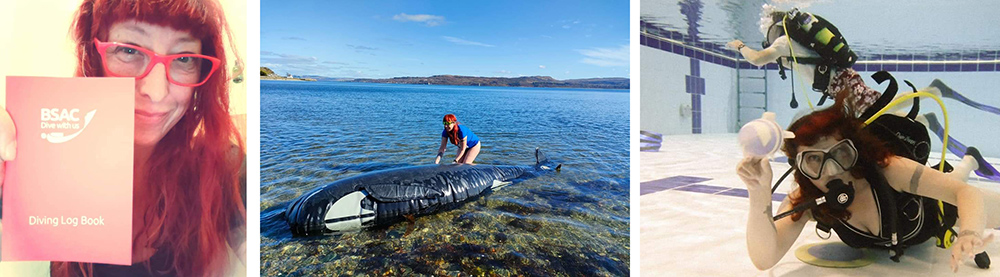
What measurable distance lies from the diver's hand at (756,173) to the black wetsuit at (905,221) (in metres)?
0.35

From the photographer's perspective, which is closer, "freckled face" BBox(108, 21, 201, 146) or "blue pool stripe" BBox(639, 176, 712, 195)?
Answer: "freckled face" BBox(108, 21, 201, 146)

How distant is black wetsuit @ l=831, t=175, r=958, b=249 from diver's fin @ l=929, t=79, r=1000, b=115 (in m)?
0.36

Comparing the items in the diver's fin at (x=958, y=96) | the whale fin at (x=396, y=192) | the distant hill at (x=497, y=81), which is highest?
the distant hill at (x=497, y=81)

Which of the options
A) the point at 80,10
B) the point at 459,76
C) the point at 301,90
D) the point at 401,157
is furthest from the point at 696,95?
the point at 301,90

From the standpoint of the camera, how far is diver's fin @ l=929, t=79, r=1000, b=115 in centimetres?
168

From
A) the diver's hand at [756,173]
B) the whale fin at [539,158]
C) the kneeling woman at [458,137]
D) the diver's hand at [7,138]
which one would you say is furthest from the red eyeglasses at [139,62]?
the whale fin at [539,158]

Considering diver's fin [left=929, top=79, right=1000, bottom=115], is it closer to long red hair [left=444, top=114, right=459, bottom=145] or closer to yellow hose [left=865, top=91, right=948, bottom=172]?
yellow hose [left=865, top=91, right=948, bottom=172]

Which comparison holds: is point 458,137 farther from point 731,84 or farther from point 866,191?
point 866,191

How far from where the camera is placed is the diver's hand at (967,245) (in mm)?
1488

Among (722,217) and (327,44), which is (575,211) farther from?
(327,44)

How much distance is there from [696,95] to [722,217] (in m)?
1.46

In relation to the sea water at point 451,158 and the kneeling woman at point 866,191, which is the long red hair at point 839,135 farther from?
the sea water at point 451,158

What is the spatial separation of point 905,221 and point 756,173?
0.58 meters

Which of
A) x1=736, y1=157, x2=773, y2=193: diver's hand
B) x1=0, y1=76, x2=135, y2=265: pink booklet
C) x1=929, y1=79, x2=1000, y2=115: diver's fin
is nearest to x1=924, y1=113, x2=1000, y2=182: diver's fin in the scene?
x1=929, y1=79, x2=1000, y2=115: diver's fin
